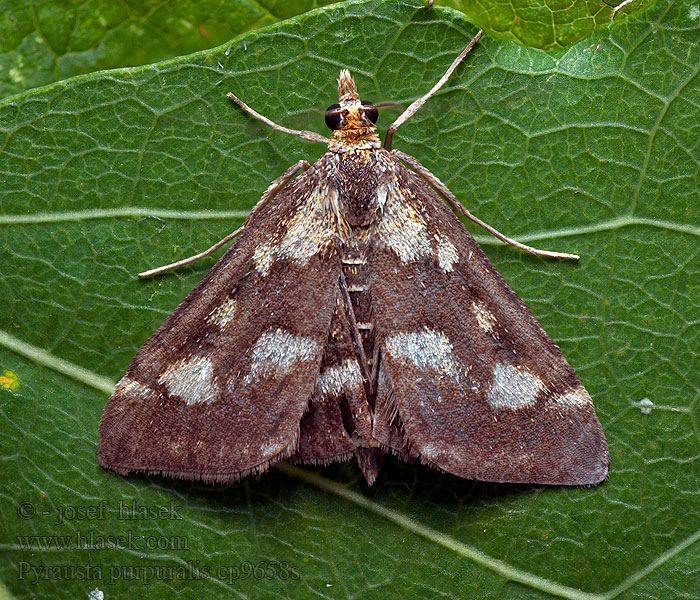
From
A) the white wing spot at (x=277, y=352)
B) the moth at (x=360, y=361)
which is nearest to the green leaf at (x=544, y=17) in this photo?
the moth at (x=360, y=361)

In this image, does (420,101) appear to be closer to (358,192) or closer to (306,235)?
(358,192)

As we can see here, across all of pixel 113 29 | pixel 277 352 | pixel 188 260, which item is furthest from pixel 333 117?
pixel 113 29

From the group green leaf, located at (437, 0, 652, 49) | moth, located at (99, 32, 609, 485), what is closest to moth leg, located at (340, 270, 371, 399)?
moth, located at (99, 32, 609, 485)

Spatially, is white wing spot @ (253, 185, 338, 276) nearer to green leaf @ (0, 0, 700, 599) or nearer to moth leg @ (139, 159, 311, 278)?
moth leg @ (139, 159, 311, 278)

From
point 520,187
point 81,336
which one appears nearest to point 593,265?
point 520,187

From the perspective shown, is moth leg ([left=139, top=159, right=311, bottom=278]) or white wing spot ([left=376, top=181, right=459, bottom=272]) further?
moth leg ([left=139, top=159, right=311, bottom=278])

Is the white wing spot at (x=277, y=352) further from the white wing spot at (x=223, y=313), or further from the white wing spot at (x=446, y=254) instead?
the white wing spot at (x=446, y=254)
